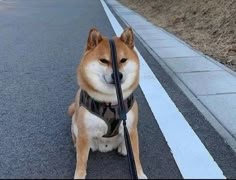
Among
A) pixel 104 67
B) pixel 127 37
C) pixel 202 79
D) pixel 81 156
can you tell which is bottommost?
pixel 202 79

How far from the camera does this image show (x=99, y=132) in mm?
3328

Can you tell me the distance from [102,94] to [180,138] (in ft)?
3.36

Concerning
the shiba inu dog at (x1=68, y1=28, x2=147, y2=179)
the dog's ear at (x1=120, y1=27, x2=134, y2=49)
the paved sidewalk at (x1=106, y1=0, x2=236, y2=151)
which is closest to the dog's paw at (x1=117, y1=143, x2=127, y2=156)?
the shiba inu dog at (x1=68, y1=28, x2=147, y2=179)

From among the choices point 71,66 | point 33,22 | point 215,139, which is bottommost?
point 33,22

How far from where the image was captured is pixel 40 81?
6.16 meters

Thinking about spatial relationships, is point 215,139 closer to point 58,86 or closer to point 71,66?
point 58,86

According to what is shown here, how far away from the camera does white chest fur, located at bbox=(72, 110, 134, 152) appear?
129 inches

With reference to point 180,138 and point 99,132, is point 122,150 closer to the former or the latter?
point 99,132

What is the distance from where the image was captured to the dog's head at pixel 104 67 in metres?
3.13

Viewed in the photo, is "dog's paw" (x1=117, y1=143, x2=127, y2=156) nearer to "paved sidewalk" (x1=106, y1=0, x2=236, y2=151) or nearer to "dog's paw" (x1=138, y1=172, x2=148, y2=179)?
"dog's paw" (x1=138, y1=172, x2=148, y2=179)

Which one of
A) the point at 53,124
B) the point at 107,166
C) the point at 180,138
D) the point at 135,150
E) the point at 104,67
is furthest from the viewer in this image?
the point at 53,124

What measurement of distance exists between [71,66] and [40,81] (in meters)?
1.06

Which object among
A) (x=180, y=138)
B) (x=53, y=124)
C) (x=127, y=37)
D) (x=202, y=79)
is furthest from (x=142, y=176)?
(x=202, y=79)

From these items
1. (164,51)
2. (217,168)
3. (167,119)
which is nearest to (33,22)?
(164,51)
